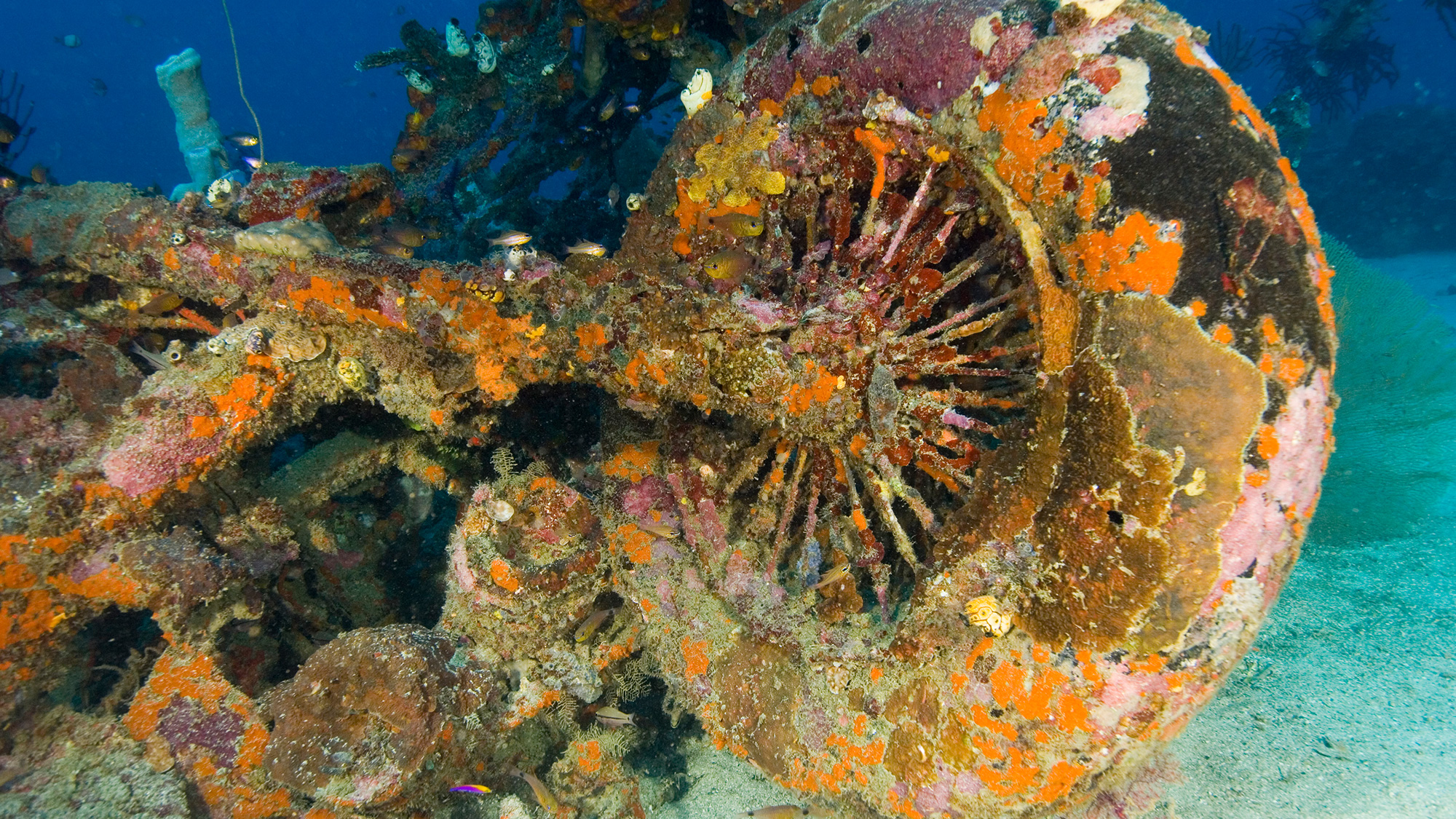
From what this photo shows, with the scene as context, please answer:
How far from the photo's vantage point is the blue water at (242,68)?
6944 cm

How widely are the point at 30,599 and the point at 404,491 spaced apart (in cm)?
250

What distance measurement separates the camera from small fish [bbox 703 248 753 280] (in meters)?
3.68

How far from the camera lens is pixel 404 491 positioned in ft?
18.3

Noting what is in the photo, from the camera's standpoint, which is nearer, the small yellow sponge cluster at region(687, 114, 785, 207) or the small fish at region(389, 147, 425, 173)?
the small yellow sponge cluster at region(687, 114, 785, 207)

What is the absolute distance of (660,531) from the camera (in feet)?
11.8

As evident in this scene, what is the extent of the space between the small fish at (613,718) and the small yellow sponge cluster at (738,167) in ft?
11.1

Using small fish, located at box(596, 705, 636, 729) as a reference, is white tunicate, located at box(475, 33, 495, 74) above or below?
above

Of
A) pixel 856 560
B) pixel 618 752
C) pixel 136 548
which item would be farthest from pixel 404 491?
pixel 856 560

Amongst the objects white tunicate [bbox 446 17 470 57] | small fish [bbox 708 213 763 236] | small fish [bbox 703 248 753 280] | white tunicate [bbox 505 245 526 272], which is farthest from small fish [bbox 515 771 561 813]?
white tunicate [bbox 446 17 470 57]

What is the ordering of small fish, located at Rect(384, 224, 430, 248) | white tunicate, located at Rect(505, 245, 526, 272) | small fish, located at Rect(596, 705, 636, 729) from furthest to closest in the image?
small fish, located at Rect(384, 224, 430, 248), small fish, located at Rect(596, 705, 636, 729), white tunicate, located at Rect(505, 245, 526, 272)

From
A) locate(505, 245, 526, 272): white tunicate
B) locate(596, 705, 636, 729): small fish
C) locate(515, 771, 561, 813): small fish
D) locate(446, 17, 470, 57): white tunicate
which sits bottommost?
locate(515, 771, 561, 813): small fish

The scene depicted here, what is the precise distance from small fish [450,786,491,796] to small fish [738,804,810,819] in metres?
1.61

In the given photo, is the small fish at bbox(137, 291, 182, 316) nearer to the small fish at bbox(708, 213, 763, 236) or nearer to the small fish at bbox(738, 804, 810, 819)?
the small fish at bbox(708, 213, 763, 236)

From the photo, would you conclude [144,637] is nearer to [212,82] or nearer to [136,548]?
[136,548]
